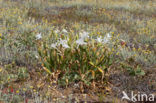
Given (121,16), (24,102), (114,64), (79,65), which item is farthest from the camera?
(121,16)

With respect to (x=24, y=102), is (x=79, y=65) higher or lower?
higher

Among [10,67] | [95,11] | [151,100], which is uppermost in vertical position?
[95,11]

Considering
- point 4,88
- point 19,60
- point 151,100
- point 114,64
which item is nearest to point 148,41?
point 114,64

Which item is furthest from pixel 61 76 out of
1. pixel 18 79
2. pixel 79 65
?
pixel 18 79

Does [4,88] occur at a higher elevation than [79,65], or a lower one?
lower

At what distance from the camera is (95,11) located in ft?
33.7

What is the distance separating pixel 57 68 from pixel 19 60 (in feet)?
4.19

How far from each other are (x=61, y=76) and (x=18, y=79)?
0.81 metres

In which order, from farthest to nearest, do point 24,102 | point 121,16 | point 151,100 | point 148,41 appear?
point 121,16 → point 148,41 → point 151,100 → point 24,102

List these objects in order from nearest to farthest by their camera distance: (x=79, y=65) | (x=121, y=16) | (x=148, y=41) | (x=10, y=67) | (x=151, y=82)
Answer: (x=79, y=65) < (x=151, y=82) < (x=10, y=67) < (x=148, y=41) < (x=121, y=16)

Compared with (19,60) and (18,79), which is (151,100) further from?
(19,60)

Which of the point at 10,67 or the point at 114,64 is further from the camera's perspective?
the point at 114,64

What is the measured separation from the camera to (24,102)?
3.06m

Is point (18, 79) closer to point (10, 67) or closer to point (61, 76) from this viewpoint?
point (10, 67)
